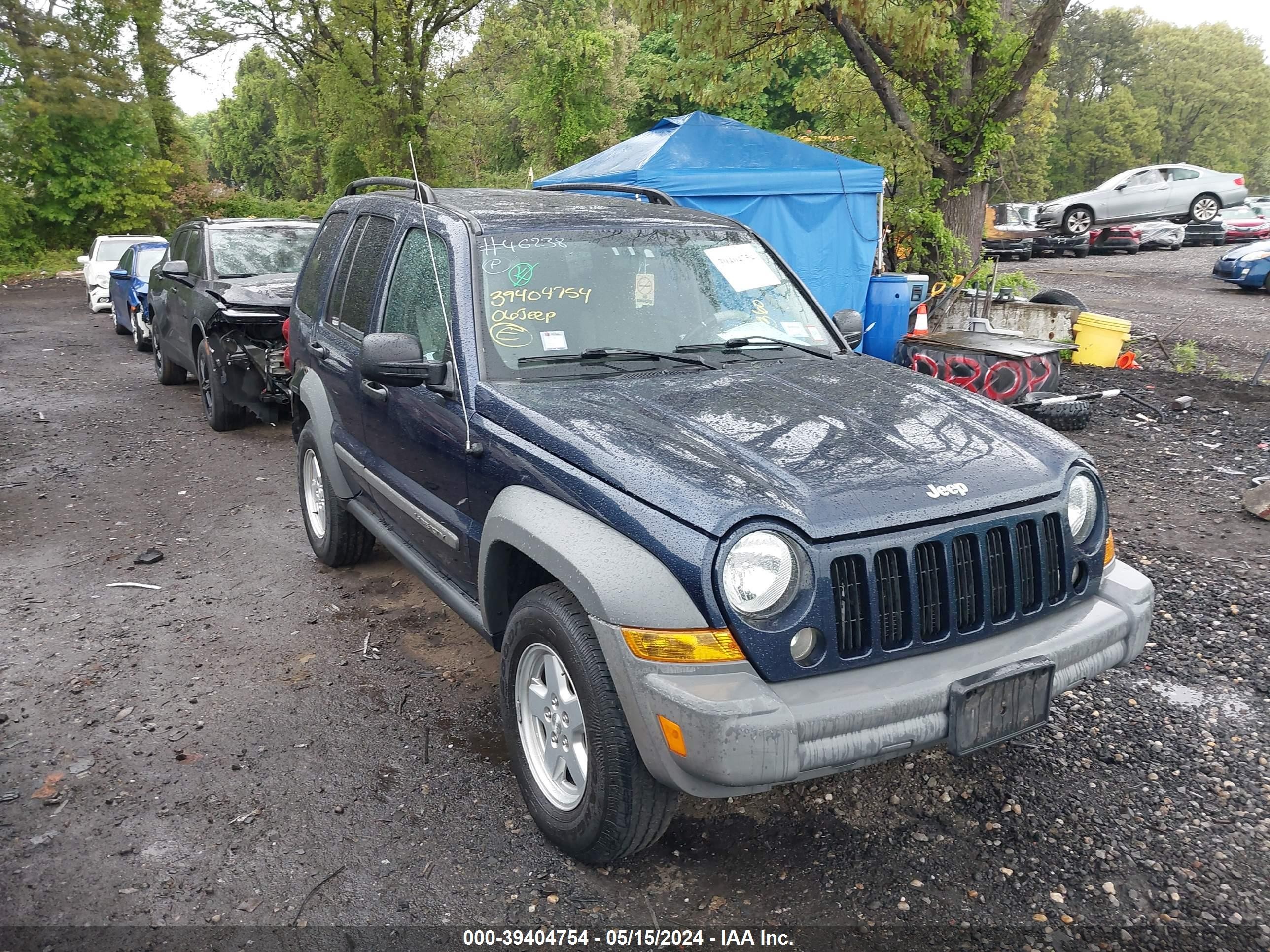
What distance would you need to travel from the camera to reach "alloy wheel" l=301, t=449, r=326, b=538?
216 inches

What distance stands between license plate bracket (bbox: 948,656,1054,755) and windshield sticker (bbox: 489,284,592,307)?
2043 millimetres

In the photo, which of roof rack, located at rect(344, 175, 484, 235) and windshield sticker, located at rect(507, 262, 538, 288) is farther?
roof rack, located at rect(344, 175, 484, 235)

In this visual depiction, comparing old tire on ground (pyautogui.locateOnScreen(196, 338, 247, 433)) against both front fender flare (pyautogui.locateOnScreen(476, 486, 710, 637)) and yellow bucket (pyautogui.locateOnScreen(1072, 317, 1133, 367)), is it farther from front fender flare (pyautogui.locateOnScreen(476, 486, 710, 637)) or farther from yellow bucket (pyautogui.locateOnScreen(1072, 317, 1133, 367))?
yellow bucket (pyautogui.locateOnScreen(1072, 317, 1133, 367))

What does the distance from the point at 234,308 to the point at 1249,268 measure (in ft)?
60.0

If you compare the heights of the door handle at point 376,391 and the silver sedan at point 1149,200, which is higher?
the silver sedan at point 1149,200

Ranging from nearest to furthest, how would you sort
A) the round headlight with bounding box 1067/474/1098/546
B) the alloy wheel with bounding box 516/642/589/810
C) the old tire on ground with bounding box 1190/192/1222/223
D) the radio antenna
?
the alloy wheel with bounding box 516/642/589/810 < the round headlight with bounding box 1067/474/1098/546 < the radio antenna < the old tire on ground with bounding box 1190/192/1222/223

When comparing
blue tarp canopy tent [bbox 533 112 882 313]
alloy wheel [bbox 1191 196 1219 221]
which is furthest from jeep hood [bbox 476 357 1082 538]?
alloy wheel [bbox 1191 196 1219 221]

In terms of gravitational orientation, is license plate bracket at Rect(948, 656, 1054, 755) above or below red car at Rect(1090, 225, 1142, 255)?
below

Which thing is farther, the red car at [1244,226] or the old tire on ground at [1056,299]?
the red car at [1244,226]

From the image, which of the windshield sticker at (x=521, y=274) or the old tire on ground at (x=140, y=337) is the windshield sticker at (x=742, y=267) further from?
the old tire on ground at (x=140, y=337)

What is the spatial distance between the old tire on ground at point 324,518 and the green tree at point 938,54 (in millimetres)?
8568

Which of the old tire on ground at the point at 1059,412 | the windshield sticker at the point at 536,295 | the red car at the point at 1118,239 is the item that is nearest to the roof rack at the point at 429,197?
the windshield sticker at the point at 536,295

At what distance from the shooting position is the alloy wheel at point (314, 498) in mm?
5480

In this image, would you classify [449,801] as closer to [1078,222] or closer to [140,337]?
[140,337]
